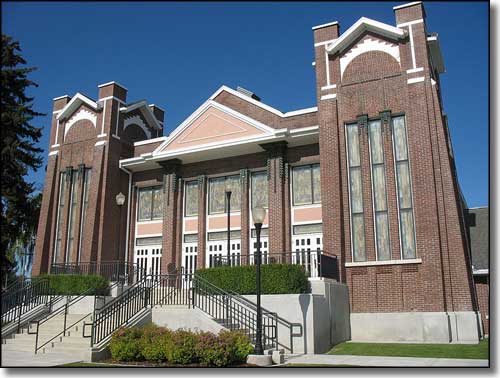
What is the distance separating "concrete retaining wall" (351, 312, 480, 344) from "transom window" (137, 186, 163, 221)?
12325mm

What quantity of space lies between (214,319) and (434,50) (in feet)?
45.8

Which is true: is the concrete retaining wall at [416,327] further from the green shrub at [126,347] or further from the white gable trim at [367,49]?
the white gable trim at [367,49]

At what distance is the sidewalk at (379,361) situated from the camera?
10.8 m

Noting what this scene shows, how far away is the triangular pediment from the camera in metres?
22.4

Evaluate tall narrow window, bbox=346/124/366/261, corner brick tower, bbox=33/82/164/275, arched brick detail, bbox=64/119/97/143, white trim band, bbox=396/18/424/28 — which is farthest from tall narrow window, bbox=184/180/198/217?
white trim band, bbox=396/18/424/28

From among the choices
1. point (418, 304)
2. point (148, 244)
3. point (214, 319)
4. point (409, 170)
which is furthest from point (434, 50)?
point (148, 244)

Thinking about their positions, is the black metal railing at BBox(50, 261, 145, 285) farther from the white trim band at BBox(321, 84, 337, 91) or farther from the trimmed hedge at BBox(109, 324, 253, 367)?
the white trim band at BBox(321, 84, 337, 91)

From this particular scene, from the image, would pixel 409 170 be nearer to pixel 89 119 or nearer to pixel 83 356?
pixel 83 356

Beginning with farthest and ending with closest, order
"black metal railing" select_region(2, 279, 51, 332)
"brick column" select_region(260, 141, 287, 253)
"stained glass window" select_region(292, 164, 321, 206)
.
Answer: "stained glass window" select_region(292, 164, 321, 206), "brick column" select_region(260, 141, 287, 253), "black metal railing" select_region(2, 279, 51, 332)

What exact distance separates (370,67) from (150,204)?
43.2 feet

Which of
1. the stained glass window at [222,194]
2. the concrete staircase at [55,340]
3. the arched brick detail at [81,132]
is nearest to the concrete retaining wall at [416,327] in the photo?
the stained glass window at [222,194]

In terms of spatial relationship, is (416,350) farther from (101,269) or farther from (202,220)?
(101,269)

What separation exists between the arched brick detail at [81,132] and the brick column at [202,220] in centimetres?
673

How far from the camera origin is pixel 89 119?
2677 cm
